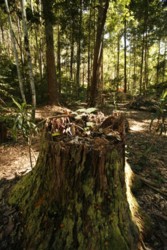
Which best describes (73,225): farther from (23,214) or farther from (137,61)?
(137,61)

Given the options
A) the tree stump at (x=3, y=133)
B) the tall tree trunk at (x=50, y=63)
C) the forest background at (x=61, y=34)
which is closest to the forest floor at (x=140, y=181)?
the tree stump at (x=3, y=133)

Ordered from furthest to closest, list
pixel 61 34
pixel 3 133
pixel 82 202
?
pixel 61 34
pixel 3 133
pixel 82 202

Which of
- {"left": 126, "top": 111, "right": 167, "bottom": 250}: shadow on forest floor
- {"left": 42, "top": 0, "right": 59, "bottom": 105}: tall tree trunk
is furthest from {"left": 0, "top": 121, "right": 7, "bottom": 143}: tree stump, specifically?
{"left": 42, "top": 0, "right": 59, "bottom": 105}: tall tree trunk

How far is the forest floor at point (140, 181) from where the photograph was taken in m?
2.17

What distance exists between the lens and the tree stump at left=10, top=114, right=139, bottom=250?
6.31 ft

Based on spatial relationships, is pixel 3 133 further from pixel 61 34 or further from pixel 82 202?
pixel 61 34

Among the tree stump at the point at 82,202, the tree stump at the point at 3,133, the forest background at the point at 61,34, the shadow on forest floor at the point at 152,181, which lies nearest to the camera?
the tree stump at the point at 82,202

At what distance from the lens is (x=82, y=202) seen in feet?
6.53

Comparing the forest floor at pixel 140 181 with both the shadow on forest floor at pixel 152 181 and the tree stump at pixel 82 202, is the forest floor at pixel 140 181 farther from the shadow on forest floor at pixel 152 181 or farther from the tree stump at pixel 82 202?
the tree stump at pixel 82 202

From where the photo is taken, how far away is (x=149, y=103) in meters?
11.9

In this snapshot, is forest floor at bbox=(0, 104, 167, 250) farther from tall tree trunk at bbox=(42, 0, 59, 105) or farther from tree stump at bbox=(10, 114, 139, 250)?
tall tree trunk at bbox=(42, 0, 59, 105)

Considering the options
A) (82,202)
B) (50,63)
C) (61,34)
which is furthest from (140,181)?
(61,34)

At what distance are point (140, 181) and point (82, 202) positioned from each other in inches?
68.3

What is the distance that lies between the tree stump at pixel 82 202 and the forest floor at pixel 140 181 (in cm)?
26
